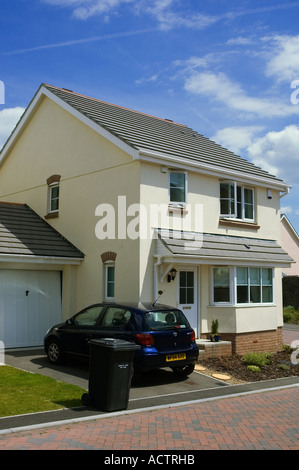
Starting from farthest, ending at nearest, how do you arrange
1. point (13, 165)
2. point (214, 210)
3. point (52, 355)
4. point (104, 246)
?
point (13, 165) < point (214, 210) < point (104, 246) < point (52, 355)

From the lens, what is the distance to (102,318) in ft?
36.2

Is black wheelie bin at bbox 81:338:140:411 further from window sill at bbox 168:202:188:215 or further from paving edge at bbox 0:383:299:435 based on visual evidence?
window sill at bbox 168:202:188:215

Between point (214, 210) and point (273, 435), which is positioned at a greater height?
point (214, 210)

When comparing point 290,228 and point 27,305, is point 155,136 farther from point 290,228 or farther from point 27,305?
point 290,228

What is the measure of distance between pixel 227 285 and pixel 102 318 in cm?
529

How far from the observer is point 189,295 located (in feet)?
47.8

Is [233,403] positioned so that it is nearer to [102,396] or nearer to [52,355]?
[102,396]

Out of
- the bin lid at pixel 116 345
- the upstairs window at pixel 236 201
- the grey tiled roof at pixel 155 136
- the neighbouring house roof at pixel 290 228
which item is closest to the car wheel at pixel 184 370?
the bin lid at pixel 116 345

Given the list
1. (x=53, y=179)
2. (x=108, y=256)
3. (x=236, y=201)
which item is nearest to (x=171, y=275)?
(x=108, y=256)

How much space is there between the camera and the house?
13.6 metres

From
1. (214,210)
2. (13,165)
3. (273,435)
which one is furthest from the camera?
(13,165)

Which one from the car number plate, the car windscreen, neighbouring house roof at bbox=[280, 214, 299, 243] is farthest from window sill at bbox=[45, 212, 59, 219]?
neighbouring house roof at bbox=[280, 214, 299, 243]

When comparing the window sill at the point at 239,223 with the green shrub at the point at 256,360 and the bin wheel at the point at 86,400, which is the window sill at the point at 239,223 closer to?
the green shrub at the point at 256,360
